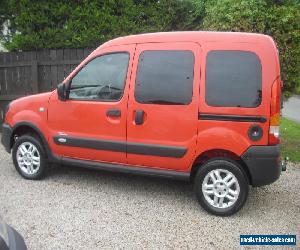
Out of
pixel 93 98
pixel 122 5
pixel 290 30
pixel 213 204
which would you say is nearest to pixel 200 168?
pixel 213 204

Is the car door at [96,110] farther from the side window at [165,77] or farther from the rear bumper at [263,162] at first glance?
the rear bumper at [263,162]

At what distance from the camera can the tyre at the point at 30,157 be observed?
601 centimetres

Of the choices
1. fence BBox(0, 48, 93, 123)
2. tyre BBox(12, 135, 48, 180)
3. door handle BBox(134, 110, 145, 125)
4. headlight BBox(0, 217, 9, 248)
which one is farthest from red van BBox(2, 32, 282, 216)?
fence BBox(0, 48, 93, 123)

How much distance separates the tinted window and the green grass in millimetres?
3233

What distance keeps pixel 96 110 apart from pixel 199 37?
1.61 meters

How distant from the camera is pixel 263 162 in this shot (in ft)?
15.3

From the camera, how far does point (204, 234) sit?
447 cm

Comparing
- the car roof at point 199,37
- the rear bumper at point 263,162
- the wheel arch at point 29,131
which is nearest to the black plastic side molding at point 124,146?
the wheel arch at point 29,131

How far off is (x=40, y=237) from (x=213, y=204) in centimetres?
199

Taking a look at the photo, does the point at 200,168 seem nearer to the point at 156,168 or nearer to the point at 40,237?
the point at 156,168

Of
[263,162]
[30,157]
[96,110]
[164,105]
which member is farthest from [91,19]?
[263,162]

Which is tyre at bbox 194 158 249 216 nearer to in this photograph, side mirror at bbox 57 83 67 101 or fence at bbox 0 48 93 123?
side mirror at bbox 57 83 67 101

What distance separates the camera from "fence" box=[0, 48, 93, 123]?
8.91 meters

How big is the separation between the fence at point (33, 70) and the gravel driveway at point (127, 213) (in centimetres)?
323
